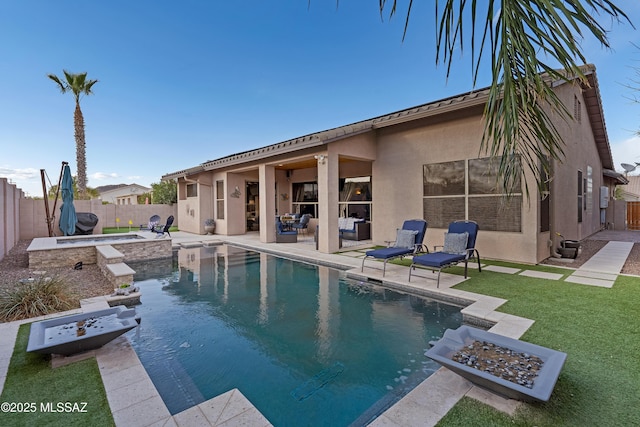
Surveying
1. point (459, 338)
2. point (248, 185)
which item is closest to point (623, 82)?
point (459, 338)

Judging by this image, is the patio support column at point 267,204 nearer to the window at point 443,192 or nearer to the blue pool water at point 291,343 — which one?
the blue pool water at point 291,343

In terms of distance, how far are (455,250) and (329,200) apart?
4.36m

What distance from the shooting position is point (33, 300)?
4.92 m

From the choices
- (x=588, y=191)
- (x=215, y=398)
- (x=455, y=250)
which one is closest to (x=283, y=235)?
(x=455, y=250)

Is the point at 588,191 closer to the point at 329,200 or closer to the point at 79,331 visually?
the point at 329,200

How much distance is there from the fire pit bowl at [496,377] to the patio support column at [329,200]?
703cm

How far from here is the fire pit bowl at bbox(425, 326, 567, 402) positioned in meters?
2.42

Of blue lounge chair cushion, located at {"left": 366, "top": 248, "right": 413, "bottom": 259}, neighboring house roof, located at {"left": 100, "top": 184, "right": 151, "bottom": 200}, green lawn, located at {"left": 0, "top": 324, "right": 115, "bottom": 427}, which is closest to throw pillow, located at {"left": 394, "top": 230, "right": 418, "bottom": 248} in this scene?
blue lounge chair cushion, located at {"left": 366, "top": 248, "right": 413, "bottom": 259}

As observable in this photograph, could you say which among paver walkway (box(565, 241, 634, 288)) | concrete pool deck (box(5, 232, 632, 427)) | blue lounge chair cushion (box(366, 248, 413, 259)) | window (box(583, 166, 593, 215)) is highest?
window (box(583, 166, 593, 215))

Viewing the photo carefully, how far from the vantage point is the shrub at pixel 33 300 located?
15.5 feet

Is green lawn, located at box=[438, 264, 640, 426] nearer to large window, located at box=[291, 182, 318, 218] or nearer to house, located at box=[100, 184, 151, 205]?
large window, located at box=[291, 182, 318, 218]

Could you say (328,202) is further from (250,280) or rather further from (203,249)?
(203,249)

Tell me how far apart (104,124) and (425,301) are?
2329 cm

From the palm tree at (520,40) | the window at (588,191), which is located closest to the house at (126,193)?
the window at (588,191)
